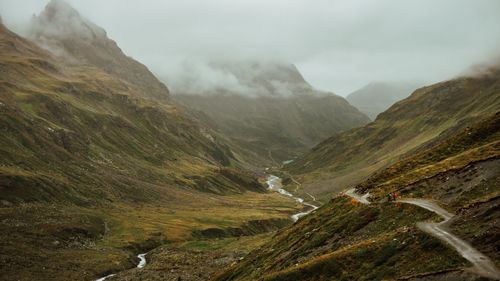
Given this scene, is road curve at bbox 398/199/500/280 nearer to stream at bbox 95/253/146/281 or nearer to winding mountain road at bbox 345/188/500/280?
winding mountain road at bbox 345/188/500/280

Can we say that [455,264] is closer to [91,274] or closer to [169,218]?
[91,274]

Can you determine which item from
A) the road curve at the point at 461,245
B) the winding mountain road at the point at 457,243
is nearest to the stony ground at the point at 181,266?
the winding mountain road at the point at 457,243

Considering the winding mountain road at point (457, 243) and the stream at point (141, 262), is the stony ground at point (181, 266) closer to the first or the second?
the stream at point (141, 262)

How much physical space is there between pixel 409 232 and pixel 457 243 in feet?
21.7

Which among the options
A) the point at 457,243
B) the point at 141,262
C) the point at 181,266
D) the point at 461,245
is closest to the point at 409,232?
the point at 457,243

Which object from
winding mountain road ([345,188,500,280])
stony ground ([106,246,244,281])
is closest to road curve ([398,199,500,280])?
winding mountain road ([345,188,500,280])

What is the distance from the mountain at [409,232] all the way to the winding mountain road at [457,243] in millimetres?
238

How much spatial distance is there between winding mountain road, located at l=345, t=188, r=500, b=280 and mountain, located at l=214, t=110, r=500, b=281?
0.24m

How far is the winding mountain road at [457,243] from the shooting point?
26312 millimetres

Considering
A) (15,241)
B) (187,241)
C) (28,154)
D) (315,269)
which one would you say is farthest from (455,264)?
(28,154)

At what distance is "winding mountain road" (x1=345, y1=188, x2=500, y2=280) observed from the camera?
2631 centimetres

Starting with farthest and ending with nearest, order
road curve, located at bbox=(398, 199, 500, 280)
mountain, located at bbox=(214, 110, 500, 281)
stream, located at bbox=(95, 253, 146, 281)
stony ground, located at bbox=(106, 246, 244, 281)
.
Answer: stream, located at bbox=(95, 253, 146, 281)
stony ground, located at bbox=(106, 246, 244, 281)
mountain, located at bbox=(214, 110, 500, 281)
road curve, located at bbox=(398, 199, 500, 280)

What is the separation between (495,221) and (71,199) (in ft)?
596

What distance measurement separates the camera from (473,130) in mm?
77688
